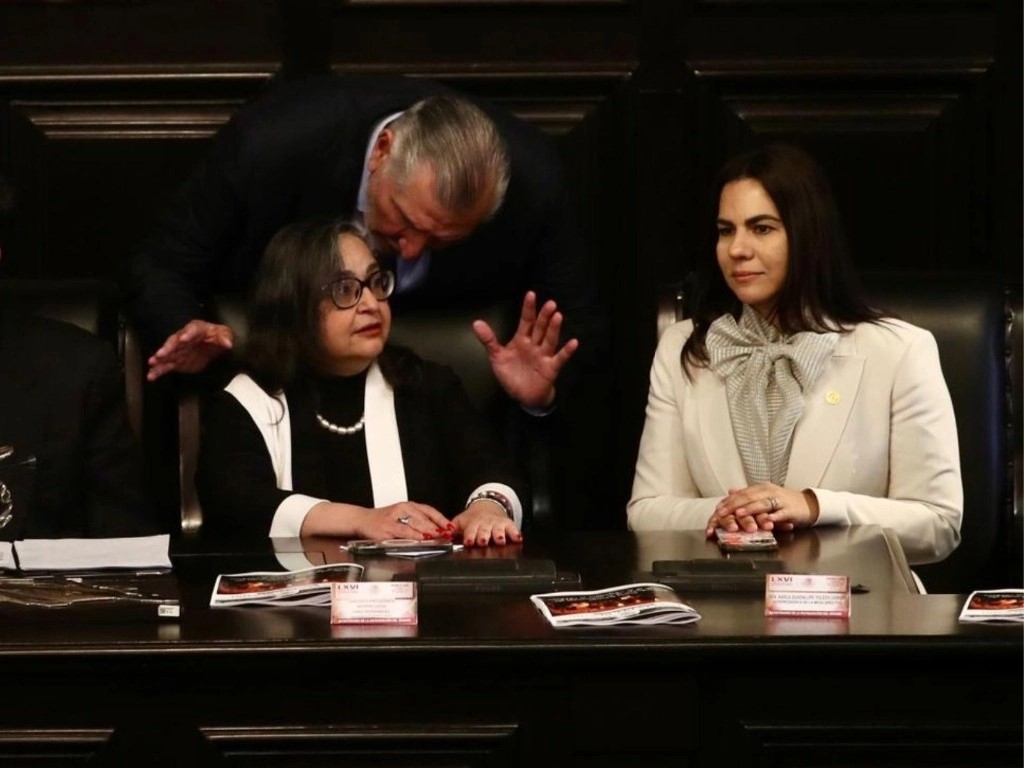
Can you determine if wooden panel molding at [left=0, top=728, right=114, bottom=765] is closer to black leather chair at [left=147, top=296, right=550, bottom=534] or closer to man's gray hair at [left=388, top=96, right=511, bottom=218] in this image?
black leather chair at [left=147, top=296, right=550, bottom=534]

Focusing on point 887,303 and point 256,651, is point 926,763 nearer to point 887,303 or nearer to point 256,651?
point 256,651

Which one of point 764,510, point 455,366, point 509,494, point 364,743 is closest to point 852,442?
point 764,510

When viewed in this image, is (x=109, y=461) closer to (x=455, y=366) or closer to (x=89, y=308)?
(x=89, y=308)

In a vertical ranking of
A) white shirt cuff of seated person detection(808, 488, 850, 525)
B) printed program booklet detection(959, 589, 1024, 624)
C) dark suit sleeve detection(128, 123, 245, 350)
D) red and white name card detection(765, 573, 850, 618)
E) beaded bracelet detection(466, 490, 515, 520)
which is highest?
dark suit sleeve detection(128, 123, 245, 350)

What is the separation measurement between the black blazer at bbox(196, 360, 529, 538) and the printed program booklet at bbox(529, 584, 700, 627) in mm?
908

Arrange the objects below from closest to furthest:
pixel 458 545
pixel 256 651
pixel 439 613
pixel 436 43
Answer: pixel 256 651, pixel 439 613, pixel 458 545, pixel 436 43

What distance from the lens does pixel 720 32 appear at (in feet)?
13.9

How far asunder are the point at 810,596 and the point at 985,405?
1.40m

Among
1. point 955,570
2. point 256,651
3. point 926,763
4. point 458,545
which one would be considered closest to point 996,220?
point 955,570

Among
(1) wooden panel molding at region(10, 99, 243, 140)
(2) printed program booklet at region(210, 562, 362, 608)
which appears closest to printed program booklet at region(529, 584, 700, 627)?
(2) printed program booklet at region(210, 562, 362, 608)

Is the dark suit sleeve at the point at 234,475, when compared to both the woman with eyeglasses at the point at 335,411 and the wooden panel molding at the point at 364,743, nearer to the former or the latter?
the woman with eyeglasses at the point at 335,411

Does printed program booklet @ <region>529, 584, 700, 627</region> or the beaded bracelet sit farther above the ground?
the beaded bracelet

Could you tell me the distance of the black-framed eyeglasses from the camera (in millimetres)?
3158

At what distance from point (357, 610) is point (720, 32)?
2.43m
